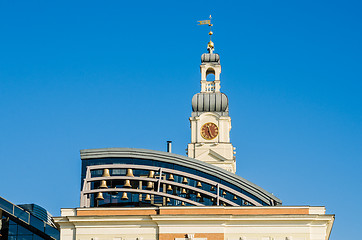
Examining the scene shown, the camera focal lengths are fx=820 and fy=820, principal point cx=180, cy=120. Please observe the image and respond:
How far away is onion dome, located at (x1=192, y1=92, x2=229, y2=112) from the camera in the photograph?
127188 millimetres

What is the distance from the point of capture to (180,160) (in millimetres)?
68625

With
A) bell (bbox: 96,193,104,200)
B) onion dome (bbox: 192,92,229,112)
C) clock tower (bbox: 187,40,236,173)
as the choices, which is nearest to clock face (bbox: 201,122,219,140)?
clock tower (bbox: 187,40,236,173)

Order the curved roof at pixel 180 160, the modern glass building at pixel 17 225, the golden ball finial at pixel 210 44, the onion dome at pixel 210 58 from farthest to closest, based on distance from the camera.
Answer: the golden ball finial at pixel 210 44 < the onion dome at pixel 210 58 < the modern glass building at pixel 17 225 < the curved roof at pixel 180 160

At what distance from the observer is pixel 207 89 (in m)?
130

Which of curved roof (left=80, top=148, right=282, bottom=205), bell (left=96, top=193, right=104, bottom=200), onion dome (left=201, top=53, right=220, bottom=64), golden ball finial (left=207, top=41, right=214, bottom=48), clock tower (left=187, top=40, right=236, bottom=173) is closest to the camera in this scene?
bell (left=96, top=193, right=104, bottom=200)

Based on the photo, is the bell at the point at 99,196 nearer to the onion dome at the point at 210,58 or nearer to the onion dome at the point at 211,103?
the onion dome at the point at 211,103

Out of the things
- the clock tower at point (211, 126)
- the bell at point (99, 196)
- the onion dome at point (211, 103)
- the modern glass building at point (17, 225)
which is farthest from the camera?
the onion dome at point (211, 103)

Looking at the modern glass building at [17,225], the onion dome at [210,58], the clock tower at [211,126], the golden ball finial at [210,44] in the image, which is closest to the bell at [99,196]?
the modern glass building at [17,225]

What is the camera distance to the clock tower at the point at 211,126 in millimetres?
124500

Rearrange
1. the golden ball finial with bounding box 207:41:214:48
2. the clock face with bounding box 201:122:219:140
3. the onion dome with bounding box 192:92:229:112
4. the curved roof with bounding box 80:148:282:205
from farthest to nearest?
the golden ball finial with bounding box 207:41:214:48 < the onion dome with bounding box 192:92:229:112 < the clock face with bounding box 201:122:219:140 < the curved roof with bounding box 80:148:282:205

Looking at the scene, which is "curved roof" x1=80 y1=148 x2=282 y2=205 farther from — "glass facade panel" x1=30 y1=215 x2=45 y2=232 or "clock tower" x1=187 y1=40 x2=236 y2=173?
"clock tower" x1=187 y1=40 x2=236 y2=173

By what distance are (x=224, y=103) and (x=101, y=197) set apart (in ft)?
215

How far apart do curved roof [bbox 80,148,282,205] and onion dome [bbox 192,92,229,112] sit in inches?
2253

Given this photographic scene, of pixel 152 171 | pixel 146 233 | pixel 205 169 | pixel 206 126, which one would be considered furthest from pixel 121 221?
pixel 206 126
